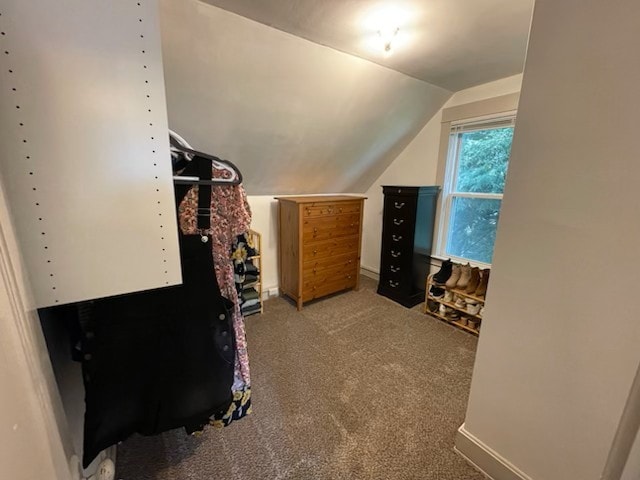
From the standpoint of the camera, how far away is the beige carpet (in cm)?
124

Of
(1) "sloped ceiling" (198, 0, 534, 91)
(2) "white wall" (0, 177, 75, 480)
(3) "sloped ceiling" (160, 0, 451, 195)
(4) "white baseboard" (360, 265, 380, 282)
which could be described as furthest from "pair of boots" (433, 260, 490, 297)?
(2) "white wall" (0, 177, 75, 480)

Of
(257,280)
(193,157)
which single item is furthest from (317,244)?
(193,157)

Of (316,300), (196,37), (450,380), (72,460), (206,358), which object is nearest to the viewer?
(72,460)

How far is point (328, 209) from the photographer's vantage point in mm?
2643

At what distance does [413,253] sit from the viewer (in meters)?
2.70

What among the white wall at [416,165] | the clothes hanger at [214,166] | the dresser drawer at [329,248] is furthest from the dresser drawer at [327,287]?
the clothes hanger at [214,166]

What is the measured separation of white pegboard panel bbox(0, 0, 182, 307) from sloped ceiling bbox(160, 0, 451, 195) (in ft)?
3.22

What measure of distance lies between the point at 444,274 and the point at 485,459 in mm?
1602

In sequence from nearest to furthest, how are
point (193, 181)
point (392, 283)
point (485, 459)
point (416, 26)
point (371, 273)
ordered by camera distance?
point (193, 181)
point (485, 459)
point (416, 26)
point (392, 283)
point (371, 273)

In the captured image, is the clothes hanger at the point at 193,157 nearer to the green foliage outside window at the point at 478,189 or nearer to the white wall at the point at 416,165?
the green foliage outside window at the point at 478,189

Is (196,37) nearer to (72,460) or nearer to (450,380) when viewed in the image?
(72,460)

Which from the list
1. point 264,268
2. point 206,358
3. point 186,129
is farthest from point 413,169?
point 206,358

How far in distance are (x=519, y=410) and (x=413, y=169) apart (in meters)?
2.46

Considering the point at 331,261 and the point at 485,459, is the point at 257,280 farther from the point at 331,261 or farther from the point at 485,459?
the point at 485,459
